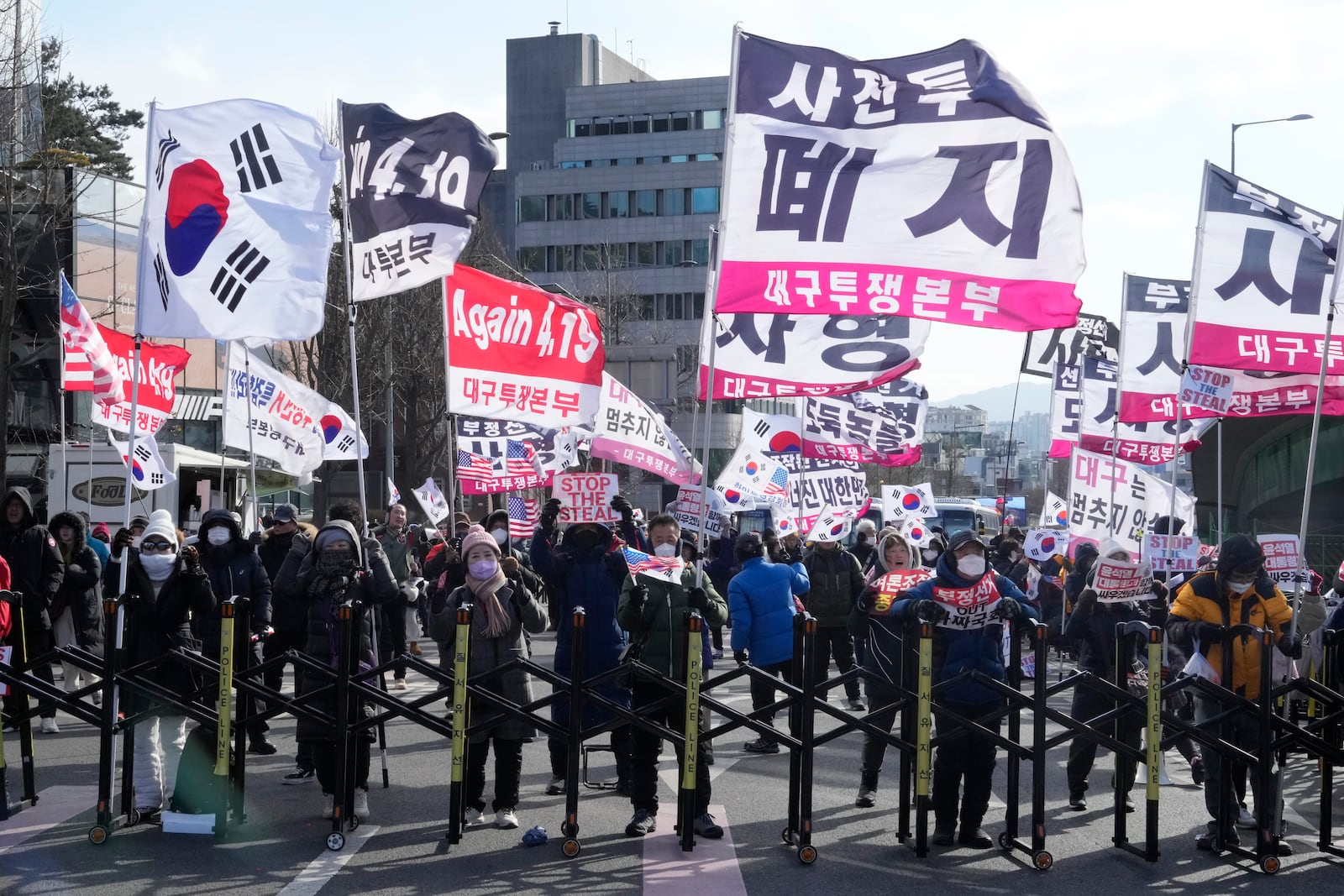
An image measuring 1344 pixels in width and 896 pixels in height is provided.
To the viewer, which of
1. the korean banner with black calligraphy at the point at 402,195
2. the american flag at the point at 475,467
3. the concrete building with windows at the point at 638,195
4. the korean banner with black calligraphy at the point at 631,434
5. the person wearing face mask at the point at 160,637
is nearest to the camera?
the person wearing face mask at the point at 160,637

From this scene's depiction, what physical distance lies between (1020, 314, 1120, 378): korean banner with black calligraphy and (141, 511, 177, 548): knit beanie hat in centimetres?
1748

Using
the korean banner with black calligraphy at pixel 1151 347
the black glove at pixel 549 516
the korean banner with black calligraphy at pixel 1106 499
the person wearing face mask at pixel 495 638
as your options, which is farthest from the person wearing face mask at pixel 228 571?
the korean banner with black calligraphy at pixel 1106 499

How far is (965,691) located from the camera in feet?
27.2

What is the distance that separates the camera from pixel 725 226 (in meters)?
9.16

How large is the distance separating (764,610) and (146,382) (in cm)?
1161

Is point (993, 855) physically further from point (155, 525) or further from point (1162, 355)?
point (1162, 355)

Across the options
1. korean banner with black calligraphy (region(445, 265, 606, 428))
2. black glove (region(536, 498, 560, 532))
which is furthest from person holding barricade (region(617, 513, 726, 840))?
korean banner with black calligraphy (region(445, 265, 606, 428))

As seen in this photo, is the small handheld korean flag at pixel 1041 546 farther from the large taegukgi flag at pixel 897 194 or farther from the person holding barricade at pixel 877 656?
the large taegukgi flag at pixel 897 194

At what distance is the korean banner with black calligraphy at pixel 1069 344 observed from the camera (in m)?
24.9

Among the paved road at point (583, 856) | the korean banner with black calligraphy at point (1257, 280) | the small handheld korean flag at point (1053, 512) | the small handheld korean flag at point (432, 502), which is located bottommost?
the paved road at point (583, 856)

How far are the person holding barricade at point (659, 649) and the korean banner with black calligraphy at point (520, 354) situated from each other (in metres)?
4.84

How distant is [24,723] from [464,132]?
6217mm

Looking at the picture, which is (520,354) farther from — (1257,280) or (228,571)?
(1257,280)

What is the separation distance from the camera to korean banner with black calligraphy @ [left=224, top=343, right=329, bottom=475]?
18.4m
